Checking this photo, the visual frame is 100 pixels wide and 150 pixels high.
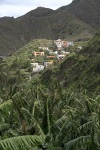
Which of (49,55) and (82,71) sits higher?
(82,71)

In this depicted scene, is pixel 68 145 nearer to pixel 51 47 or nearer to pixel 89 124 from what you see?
pixel 89 124

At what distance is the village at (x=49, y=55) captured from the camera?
133m

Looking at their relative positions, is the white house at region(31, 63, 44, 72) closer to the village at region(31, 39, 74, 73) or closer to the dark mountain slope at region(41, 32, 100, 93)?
the village at region(31, 39, 74, 73)

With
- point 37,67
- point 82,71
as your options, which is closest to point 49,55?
point 37,67

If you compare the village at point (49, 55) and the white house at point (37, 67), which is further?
the village at point (49, 55)

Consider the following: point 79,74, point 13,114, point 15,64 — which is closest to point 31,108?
point 13,114

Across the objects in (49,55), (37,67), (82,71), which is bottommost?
(37,67)

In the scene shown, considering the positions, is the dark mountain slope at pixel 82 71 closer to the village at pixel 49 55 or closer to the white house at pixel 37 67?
the white house at pixel 37 67

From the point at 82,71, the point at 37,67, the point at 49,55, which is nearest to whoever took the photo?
the point at 82,71

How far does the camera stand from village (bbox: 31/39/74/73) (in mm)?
132925

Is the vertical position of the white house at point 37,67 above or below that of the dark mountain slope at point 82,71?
below

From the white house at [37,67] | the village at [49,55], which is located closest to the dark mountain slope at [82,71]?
the white house at [37,67]

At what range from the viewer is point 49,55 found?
15900 cm

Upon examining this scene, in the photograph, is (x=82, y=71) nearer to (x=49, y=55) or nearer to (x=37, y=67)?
(x=37, y=67)
